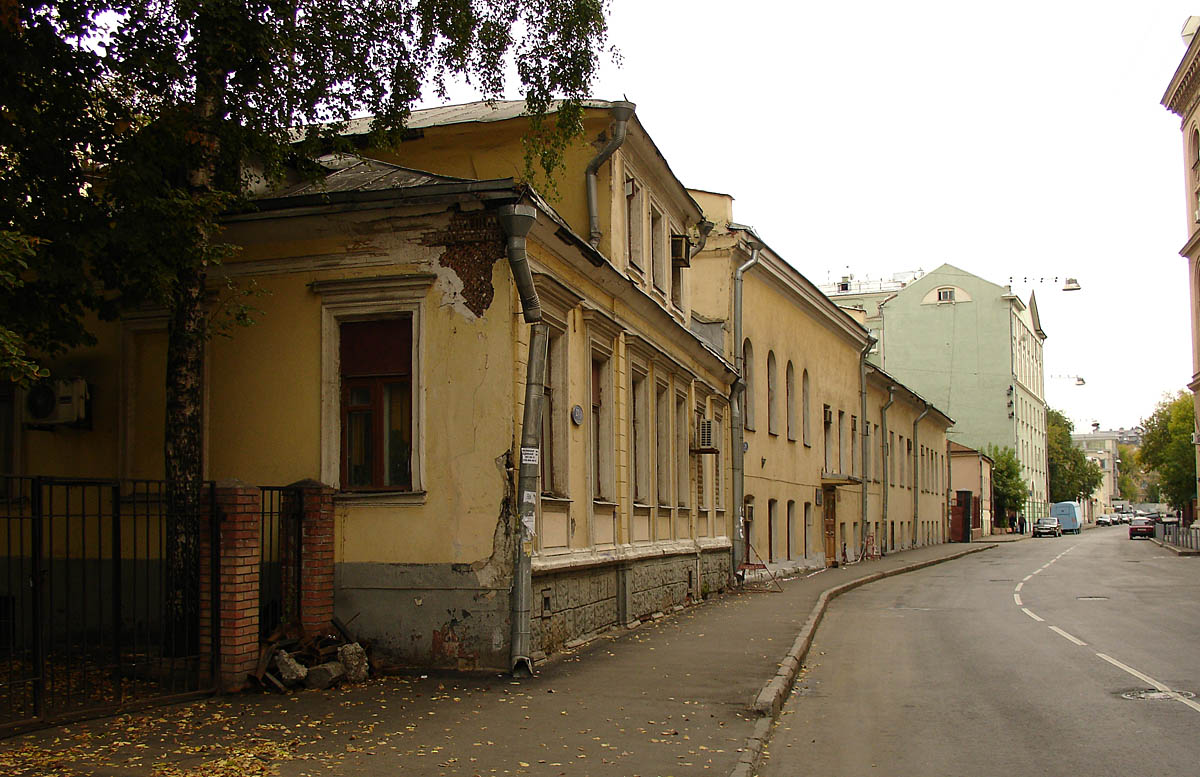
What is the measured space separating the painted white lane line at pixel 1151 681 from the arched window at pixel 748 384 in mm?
12646

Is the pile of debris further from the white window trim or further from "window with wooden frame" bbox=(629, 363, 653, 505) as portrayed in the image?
"window with wooden frame" bbox=(629, 363, 653, 505)

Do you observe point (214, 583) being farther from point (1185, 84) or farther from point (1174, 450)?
point (1174, 450)

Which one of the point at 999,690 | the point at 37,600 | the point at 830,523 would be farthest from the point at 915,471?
the point at 37,600

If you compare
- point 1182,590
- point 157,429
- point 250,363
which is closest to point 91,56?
point 250,363

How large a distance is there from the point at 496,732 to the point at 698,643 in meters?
6.01

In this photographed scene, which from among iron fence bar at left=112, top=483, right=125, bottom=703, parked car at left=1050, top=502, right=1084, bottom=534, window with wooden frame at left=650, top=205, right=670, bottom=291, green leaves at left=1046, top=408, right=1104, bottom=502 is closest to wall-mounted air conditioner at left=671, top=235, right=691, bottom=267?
window with wooden frame at left=650, top=205, right=670, bottom=291

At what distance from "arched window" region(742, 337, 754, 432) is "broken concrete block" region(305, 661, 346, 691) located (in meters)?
15.8

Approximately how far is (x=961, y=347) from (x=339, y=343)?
71.0 m

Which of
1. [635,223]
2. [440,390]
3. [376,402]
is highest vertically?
[635,223]

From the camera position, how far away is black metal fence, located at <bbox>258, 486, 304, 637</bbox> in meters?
11.2

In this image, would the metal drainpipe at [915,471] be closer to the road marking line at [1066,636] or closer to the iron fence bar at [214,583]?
the road marking line at [1066,636]

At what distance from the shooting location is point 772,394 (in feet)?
96.2

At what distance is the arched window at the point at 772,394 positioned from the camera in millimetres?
28766

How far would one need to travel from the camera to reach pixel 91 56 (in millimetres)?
9703
